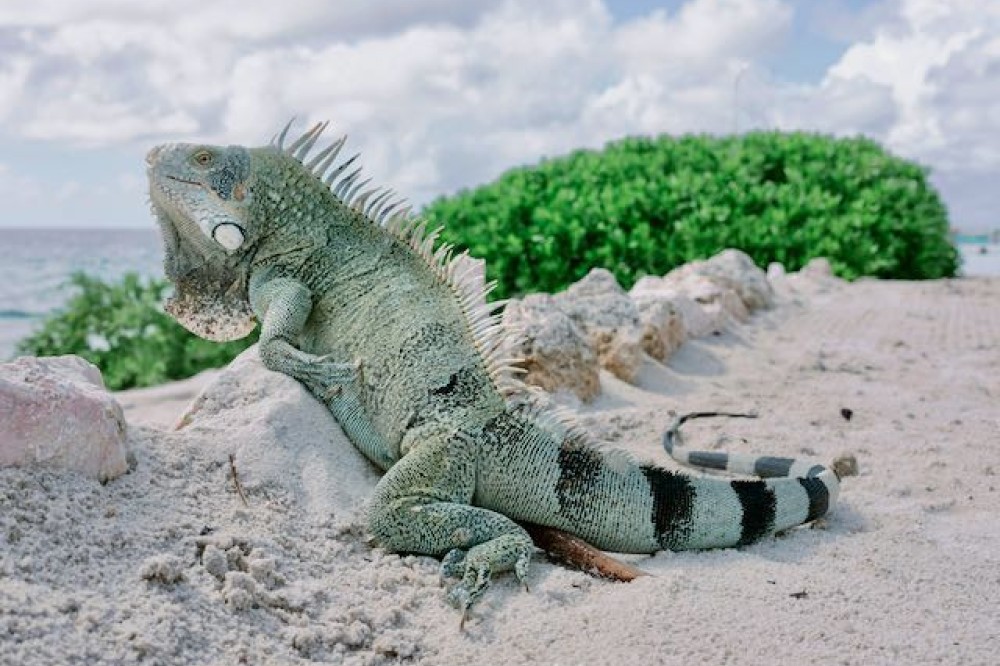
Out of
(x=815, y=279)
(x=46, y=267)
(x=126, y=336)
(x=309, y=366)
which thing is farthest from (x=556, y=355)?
(x=46, y=267)

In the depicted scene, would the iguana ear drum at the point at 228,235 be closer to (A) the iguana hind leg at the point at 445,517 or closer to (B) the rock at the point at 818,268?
(A) the iguana hind leg at the point at 445,517

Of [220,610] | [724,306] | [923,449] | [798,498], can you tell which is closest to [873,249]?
[724,306]

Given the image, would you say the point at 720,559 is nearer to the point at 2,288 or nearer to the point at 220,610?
the point at 220,610

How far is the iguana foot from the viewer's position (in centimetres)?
323

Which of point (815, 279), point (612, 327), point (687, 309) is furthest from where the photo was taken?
point (815, 279)

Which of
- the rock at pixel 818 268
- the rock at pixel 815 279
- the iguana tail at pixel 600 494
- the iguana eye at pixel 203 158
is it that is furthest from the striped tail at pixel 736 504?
the rock at pixel 818 268

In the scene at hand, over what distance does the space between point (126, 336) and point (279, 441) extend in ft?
24.6

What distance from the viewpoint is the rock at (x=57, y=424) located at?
10.4ft

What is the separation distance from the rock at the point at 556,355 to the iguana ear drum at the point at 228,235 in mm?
1605

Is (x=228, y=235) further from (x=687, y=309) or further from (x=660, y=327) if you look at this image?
(x=687, y=309)

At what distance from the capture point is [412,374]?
378 centimetres

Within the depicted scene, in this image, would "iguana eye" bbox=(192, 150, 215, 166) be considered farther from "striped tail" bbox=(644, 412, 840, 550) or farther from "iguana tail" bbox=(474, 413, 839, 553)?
A: "striped tail" bbox=(644, 412, 840, 550)

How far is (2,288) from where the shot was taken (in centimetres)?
2883

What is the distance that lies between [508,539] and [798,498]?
1.13 metres
